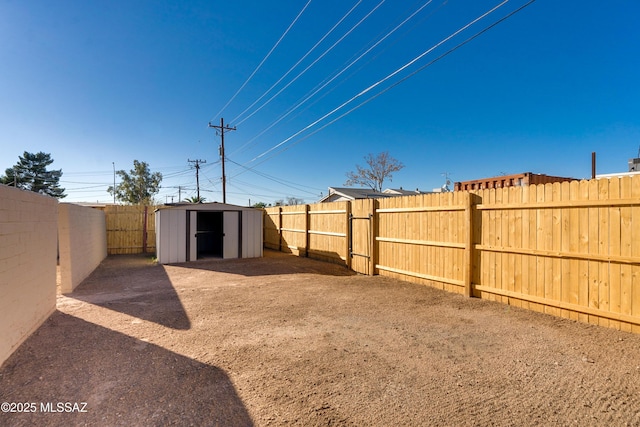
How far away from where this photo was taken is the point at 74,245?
256 inches

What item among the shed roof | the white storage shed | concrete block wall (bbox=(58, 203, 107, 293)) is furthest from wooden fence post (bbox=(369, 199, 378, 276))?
concrete block wall (bbox=(58, 203, 107, 293))

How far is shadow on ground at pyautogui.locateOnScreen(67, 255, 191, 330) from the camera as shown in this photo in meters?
4.52

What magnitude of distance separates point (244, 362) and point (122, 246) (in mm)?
13213

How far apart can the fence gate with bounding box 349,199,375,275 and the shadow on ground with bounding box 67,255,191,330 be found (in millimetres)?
4823

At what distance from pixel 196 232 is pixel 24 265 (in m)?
7.04

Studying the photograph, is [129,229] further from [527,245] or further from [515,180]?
[515,180]

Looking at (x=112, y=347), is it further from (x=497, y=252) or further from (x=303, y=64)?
(x=303, y=64)

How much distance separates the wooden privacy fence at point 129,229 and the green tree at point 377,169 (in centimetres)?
2404

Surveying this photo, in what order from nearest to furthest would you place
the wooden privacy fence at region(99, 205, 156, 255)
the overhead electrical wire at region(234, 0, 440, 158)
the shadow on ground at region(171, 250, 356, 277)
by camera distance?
the overhead electrical wire at region(234, 0, 440, 158)
the shadow on ground at region(171, 250, 356, 277)
the wooden privacy fence at region(99, 205, 156, 255)

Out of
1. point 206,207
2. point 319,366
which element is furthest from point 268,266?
point 319,366

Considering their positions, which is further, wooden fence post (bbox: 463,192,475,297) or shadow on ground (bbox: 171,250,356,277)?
shadow on ground (bbox: 171,250,356,277)

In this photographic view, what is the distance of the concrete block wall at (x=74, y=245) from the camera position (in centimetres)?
594

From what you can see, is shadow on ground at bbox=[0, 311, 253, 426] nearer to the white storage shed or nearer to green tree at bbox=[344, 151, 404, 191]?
the white storage shed

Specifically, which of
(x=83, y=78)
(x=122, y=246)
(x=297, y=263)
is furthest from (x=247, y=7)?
(x=122, y=246)
